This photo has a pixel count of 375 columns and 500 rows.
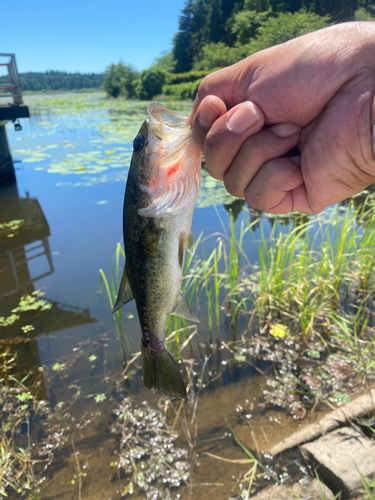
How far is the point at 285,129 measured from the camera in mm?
1383

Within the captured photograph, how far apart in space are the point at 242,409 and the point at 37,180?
31.6 feet

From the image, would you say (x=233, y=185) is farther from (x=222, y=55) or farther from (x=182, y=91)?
(x=222, y=55)

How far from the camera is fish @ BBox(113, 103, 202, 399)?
4.46ft

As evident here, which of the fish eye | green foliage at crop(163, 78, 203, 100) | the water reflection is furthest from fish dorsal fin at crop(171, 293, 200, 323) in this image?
green foliage at crop(163, 78, 203, 100)

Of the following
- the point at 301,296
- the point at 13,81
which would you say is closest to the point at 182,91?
the point at 13,81

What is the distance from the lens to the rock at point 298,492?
6.67 ft

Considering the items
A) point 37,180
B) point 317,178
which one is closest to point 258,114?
point 317,178

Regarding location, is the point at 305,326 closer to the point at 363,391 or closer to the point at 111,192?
the point at 363,391

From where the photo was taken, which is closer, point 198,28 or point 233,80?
point 233,80

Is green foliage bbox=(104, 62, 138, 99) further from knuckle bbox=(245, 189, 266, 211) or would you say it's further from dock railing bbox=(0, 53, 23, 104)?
knuckle bbox=(245, 189, 266, 211)

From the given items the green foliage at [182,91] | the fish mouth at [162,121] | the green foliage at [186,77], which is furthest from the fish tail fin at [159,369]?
the green foliage at [186,77]

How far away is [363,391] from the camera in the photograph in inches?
110

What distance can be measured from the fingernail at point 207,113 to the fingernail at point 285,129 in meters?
0.27

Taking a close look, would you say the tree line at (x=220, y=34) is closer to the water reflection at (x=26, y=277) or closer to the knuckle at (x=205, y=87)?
the knuckle at (x=205, y=87)
